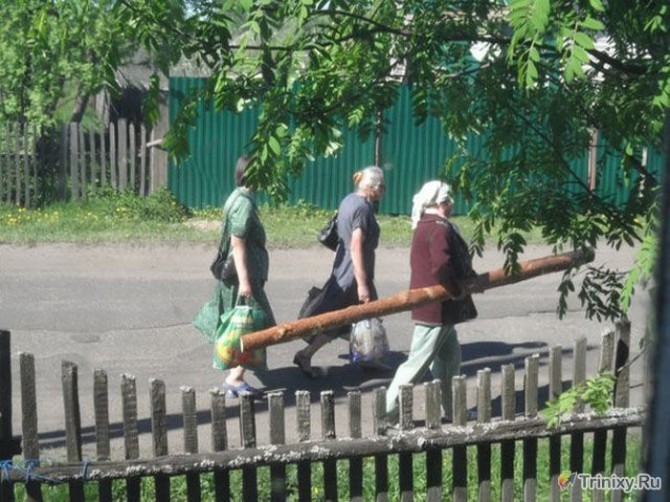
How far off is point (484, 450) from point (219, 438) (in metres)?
1.11

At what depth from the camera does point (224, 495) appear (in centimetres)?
Result: 490

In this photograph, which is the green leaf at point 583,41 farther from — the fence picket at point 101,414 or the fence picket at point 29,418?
the fence picket at point 29,418

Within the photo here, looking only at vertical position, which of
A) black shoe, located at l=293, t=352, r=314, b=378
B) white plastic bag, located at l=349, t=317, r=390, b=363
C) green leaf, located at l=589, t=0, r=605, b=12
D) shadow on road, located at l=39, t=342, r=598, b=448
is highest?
green leaf, located at l=589, t=0, r=605, b=12

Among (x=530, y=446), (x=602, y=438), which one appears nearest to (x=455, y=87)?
(x=530, y=446)

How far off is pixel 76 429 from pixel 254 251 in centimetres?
304

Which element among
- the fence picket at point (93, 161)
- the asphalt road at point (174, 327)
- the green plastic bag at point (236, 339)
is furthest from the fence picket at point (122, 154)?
the green plastic bag at point (236, 339)

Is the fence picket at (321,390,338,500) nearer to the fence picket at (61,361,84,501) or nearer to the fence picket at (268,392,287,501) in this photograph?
the fence picket at (268,392,287,501)

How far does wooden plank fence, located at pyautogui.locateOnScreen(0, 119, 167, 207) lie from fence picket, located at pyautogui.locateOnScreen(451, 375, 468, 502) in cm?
1108

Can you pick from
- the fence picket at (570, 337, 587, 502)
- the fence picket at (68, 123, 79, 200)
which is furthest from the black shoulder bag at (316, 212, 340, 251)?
the fence picket at (68, 123, 79, 200)

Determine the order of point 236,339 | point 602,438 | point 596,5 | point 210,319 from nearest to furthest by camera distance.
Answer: point 596,5, point 602,438, point 236,339, point 210,319

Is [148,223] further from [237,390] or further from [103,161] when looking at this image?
[237,390]

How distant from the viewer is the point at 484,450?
16.6ft

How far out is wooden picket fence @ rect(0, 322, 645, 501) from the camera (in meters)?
4.81

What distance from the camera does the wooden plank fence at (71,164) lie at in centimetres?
1567
